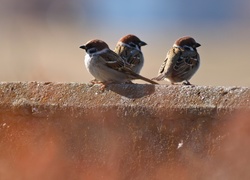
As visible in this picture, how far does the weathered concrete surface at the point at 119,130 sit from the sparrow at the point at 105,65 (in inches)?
56.1

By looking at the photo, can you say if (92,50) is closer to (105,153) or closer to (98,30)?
(105,153)

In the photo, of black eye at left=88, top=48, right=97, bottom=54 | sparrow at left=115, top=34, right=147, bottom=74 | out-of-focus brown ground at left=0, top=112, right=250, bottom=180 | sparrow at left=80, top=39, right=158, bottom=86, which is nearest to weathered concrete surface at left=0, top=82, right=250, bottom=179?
out-of-focus brown ground at left=0, top=112, right=250, bottom=180

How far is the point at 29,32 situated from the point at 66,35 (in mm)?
8323

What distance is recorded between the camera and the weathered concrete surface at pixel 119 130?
4.12 m

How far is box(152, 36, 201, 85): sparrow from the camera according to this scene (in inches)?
280

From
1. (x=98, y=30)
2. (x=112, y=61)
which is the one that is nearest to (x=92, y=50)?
(x=112, y=61)

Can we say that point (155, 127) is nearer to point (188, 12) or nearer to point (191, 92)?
point (191, 92)

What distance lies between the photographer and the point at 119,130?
4.29 meters

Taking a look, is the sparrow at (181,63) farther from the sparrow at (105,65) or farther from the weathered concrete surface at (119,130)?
the weathered concrete surface at (119,130)

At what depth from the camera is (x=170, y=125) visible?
4207mm

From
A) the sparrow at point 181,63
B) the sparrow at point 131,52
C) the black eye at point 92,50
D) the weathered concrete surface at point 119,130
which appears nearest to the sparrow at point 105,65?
the black eye at point 92,50

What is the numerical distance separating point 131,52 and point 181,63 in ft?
1.28

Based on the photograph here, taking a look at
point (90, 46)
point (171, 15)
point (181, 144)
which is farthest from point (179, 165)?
point (171, 15)

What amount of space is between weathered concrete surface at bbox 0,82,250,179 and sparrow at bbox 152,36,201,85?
2601 mm
